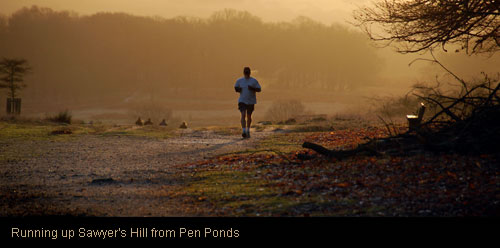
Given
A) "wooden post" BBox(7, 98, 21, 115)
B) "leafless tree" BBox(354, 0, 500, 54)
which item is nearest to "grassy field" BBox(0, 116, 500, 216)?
"leafless tree" BBox(354, 0, 500, 54)

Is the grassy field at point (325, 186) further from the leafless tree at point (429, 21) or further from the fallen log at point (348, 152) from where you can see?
the leafless tree at point (429, 21)

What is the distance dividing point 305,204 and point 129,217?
271cm

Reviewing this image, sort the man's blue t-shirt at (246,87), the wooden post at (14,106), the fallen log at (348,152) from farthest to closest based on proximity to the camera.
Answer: the wooden post at (14,106), the man's blue t-shirt at (246,87), the fallen log at (348,152)

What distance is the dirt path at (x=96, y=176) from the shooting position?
7.73 metres

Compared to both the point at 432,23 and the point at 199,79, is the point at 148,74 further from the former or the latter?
the point at 432,23

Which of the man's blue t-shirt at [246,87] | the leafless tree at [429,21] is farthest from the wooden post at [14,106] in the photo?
the leafless tree at [429,21]

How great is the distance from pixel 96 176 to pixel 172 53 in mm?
87622

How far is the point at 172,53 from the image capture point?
3789 inches

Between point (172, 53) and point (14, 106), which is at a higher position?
point (172, 53)

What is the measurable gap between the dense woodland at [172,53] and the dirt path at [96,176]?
232 feet

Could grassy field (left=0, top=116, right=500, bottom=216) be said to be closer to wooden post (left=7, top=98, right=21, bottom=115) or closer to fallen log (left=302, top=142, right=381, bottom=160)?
fallen log (left=302, top=142, right=381, bottom=160)

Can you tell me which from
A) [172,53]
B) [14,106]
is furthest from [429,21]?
[172,53]

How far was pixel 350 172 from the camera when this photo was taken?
9.20 metres

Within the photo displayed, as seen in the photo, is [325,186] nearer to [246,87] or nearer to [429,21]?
[429,21]
